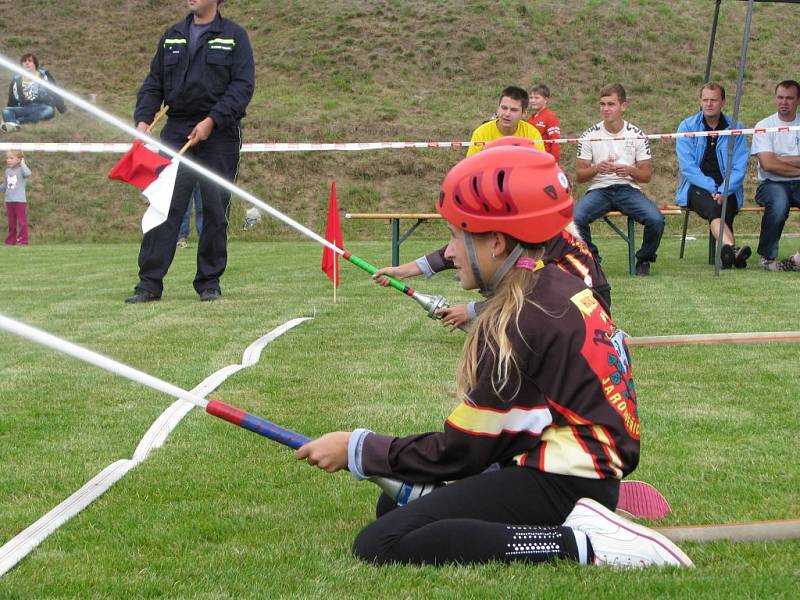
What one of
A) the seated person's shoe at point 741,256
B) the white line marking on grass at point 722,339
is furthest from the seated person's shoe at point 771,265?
the white line marking on grass at point 722,339

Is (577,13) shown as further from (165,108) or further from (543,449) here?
(543,449)

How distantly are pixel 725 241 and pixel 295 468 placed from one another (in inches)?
367

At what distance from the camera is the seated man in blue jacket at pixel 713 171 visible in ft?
42.6

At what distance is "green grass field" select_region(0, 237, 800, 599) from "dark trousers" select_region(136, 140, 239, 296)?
1.11 ft

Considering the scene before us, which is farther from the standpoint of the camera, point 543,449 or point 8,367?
point 8,367

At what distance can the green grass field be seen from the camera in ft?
10.8

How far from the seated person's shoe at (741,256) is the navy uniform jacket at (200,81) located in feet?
20.3

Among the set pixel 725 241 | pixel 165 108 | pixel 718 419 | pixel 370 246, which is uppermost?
pixel 165 108

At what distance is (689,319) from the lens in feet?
29.7

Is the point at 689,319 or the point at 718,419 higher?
the point at 718,419

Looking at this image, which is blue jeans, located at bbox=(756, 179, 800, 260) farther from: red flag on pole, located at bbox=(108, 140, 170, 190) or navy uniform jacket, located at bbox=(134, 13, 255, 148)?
red flag on pole, located at bbox=(108, 140, 170, 190)

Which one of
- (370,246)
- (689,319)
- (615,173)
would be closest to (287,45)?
(370,246)

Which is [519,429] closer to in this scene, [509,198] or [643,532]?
[643,532]

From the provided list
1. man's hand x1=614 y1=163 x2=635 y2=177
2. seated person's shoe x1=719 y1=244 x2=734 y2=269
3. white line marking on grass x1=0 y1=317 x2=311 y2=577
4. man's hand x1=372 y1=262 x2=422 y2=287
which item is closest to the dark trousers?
white line marking on grass x1=0 y1=317 x2=311 y2=577
